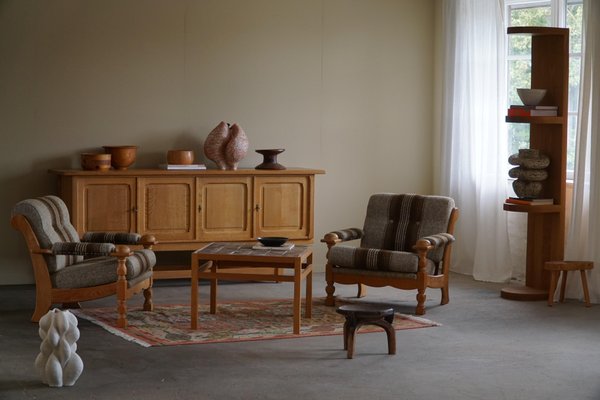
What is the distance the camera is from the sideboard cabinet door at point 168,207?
25.6ft

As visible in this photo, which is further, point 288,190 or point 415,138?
point 415,138

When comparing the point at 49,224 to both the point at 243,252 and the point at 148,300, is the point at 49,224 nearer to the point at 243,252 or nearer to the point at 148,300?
the point at 148,300

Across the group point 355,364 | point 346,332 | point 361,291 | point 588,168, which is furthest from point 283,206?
point 355,364

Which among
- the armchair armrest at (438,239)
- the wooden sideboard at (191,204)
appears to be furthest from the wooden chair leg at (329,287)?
the wooden sideboard at (191,204)

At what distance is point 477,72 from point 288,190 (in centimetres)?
200

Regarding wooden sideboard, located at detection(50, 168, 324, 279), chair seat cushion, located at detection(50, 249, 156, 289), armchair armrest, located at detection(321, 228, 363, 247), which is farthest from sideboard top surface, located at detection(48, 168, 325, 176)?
chair seat cushion, located at detection(50, 249, 156, 289)

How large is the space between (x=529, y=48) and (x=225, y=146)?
2.73 meters

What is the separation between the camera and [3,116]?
7898mm

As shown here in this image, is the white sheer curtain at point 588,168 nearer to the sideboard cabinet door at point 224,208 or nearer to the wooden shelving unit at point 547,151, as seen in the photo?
the wooden shelving unit at point 547,151

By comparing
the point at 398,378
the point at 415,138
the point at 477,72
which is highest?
the point at 477,72

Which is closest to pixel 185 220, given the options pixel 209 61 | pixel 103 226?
pixel 103 226

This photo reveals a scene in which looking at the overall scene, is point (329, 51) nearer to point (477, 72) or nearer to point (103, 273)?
point (477, 72)

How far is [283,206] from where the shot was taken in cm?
820

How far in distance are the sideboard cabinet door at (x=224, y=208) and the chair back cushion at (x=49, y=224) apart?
1.35 m
